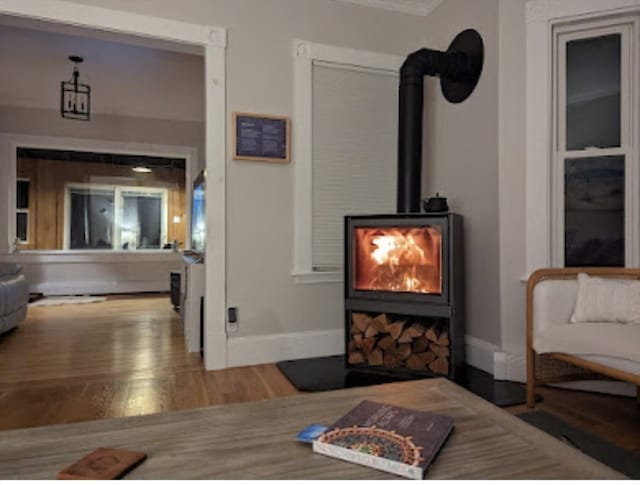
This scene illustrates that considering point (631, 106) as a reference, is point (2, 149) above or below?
above

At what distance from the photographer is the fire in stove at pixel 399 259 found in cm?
245

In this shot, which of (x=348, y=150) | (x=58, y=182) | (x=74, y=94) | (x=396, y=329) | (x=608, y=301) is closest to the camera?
(x=608, y=301)

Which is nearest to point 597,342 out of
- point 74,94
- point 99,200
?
point 74,94

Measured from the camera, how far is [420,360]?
250 cm

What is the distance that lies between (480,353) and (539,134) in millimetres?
1414

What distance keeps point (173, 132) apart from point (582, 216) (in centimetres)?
581

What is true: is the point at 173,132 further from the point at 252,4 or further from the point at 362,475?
the point at 362,475

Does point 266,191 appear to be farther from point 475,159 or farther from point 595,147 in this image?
point 595,147

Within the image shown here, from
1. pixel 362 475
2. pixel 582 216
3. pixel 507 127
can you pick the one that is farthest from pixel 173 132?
pixel 362 475

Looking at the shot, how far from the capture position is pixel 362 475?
715 mm

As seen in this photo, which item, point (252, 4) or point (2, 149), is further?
point (2, 149)

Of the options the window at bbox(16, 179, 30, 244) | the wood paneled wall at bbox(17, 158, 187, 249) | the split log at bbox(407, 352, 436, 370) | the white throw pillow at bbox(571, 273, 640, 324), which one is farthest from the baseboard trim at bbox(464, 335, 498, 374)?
the window at bbox(16, 179, 30, 244)

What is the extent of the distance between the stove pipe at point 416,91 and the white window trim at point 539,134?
1.11 feet

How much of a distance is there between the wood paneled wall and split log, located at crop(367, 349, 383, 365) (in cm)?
521
